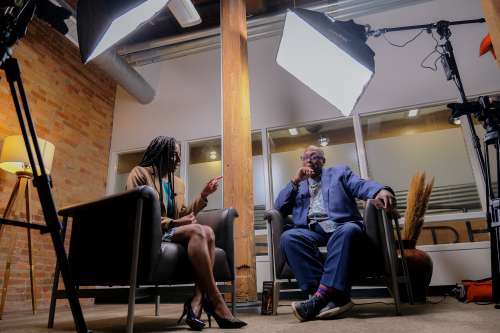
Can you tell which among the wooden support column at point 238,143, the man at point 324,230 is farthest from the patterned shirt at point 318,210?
the wooden support column at point 238,143

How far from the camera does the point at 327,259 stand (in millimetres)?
1837

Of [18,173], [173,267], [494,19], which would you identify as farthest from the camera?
[18,173]

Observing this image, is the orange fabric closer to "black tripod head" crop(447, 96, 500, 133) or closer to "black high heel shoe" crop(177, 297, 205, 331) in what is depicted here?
"black tripod head" crop(447, 96, 500, 133)

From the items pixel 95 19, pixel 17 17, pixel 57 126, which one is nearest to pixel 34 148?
pixel 17 17

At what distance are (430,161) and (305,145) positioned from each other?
143 centimetres

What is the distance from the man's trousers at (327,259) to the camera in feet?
5.78

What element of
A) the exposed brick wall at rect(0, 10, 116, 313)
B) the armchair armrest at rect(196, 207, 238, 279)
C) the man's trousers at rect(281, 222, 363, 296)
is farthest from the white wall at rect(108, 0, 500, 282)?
the armchair armrest at rect(196, 207, 238, 279)

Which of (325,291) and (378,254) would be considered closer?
(325,291)

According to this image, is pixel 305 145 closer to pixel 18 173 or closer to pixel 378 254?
pixel 378 254

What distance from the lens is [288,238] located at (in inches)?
79.8

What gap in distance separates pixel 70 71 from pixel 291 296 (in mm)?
3857

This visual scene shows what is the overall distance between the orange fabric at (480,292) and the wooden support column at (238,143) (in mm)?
1513

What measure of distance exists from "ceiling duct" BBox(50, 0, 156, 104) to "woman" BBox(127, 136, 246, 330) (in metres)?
2.55

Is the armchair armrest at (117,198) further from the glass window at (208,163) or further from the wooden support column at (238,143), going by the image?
the glass window at (208,163)
